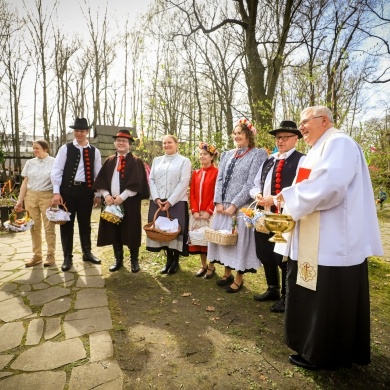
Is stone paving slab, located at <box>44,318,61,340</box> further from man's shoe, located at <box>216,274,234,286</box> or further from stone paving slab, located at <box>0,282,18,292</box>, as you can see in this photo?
man's shoe, located at <box>216,274,234,286</box>

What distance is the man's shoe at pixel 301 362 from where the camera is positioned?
244 cm

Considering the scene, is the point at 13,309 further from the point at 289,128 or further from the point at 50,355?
the point at 289,128

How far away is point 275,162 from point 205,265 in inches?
86.0

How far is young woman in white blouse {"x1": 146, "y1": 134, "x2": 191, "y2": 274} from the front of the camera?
4594mm

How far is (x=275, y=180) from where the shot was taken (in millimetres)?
3434

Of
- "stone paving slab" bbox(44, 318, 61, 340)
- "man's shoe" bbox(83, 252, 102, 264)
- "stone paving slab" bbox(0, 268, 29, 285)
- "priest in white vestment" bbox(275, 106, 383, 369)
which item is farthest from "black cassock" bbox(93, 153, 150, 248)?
"priest in white vestment" bbox(275, 106, 383, 369)

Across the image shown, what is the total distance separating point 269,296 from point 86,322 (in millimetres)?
2266

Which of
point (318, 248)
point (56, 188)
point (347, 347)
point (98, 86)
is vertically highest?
point (98, 86)

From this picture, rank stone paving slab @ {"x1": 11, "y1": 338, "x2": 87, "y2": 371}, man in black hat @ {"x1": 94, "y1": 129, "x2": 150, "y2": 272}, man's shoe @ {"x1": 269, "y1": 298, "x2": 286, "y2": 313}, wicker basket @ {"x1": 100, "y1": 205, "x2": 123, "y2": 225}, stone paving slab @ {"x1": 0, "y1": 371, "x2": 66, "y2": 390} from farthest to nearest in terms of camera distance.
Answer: man in black hat @ {"x1": 94, "y1": 129, "x2": 150, "y2": 272}
wicker basket @ {"x1": 100, "y1": 205, "x2": 123, "y2": 225}
man's shoe @ {"x1": 269, "y1": 298, "x2": 286, "y2": 313}
stone paving slab @ {"x1": 11, "y1": 338, "x2": 87, "y2": 371}
stone paving slab @ {"x1": 0, "y1": 371, "x2": 66, "y2": 390}

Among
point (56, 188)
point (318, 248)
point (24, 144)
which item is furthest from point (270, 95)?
point (24, 144)

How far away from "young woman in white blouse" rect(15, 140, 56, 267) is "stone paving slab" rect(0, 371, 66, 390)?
2.86 m

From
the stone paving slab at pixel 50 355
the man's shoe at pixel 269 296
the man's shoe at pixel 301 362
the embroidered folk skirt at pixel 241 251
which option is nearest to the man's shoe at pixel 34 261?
the stone paving slab at pixel 50 355

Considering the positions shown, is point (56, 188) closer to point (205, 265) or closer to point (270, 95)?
point (205, 265)

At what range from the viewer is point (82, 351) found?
105 inches
